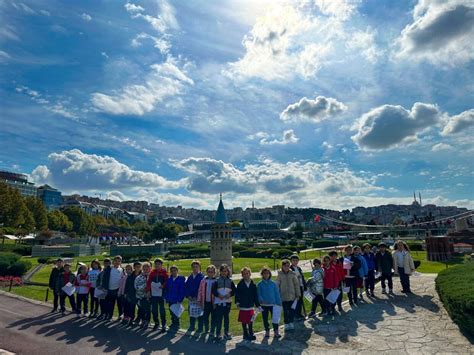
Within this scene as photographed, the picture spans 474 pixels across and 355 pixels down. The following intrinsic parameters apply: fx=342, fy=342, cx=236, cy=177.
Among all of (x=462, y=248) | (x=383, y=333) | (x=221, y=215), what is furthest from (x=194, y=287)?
(x=462, y=248)

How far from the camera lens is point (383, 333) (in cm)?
840

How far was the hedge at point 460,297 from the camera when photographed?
7.41 metres

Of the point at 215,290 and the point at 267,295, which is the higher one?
the point at 215,290

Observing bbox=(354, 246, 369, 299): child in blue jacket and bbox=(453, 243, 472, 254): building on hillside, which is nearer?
bbox=(354, 246, 369, 299): child in blue jacket

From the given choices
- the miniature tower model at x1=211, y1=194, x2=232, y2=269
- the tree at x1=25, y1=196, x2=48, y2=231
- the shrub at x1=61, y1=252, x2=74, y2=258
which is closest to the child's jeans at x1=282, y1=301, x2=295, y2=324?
the miniature tower model at x1=211, y1=194, x2=232, y2=269

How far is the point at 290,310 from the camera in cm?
887

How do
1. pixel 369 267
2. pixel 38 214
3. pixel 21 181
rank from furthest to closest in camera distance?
pixel 21 181 < pixel 38 214 < pixel 369 267

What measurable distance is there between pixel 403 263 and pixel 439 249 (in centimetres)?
1752

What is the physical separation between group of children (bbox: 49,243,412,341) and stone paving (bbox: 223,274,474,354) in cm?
51

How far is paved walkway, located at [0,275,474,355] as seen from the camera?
7543mm

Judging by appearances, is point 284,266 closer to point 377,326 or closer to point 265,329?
point 265,329

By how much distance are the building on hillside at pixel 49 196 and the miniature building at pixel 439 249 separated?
139095mm

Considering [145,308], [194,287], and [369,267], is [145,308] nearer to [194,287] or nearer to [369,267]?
[194,287]

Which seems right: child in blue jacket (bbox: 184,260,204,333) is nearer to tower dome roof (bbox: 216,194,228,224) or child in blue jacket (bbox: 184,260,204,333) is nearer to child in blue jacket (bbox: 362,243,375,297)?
child in blue jacket (bbox: 362,243,375,297)
